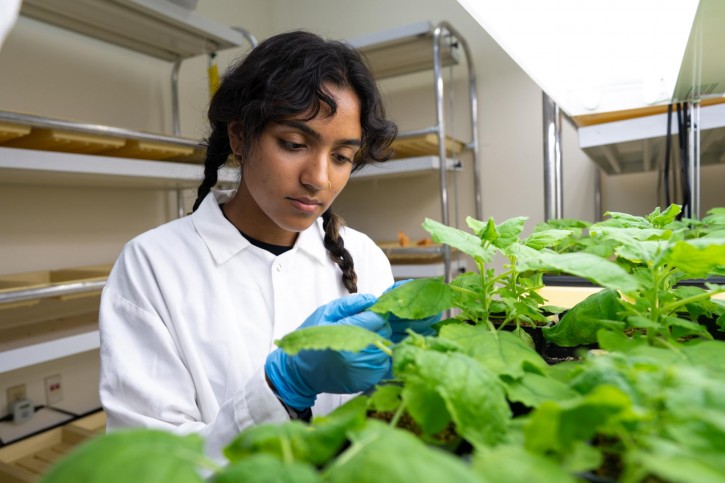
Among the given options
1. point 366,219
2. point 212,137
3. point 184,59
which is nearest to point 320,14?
point 184,59

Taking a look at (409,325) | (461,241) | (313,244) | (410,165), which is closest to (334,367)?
(409,325)

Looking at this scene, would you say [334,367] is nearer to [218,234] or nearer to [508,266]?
[508,266]

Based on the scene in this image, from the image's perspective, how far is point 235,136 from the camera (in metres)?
1.07

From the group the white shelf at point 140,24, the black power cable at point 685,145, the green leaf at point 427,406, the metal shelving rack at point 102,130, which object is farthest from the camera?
the white shelf at point 140,24

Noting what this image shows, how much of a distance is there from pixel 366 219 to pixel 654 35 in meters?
2.24

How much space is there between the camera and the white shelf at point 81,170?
1.41m

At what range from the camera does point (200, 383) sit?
3.05ft

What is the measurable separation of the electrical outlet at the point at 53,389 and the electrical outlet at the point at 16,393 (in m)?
0.08

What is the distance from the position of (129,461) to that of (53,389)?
212cm

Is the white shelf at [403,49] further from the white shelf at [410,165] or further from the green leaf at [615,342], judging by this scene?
the green leaf at [615,342]

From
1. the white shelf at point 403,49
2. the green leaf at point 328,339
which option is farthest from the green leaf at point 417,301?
the white shelf at point 403,49

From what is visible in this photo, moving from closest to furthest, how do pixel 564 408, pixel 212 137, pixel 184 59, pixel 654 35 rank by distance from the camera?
pixel 564 408
pixel 654 35
pixel 212 137
pixel 184 59

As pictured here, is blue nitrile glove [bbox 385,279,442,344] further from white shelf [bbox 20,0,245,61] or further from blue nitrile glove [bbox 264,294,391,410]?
white shelf [bbox 20,0,245,61]

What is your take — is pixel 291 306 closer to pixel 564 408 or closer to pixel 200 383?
pixel 200 383
